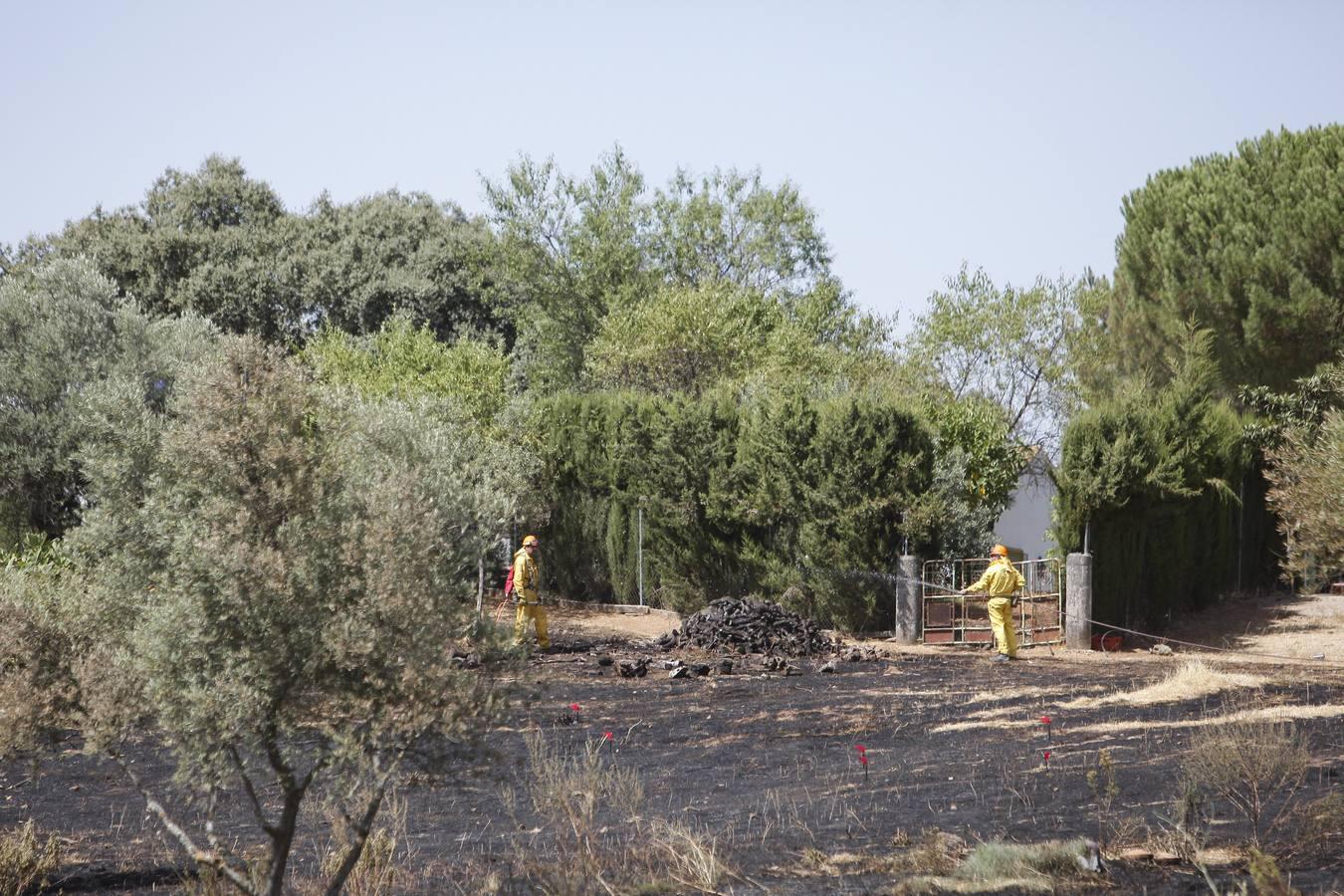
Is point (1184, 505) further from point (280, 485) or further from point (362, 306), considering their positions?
point (362, 306)

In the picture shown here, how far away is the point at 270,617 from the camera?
6824 millimetres

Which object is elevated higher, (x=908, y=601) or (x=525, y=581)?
(x=525, y=581)

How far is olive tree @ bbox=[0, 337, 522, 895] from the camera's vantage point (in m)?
6.80

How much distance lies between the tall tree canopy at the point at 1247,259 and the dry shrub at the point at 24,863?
82.5 ft

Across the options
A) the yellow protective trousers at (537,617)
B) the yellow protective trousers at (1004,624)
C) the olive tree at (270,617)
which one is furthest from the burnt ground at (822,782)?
the yellow protective trousers at (537,617)

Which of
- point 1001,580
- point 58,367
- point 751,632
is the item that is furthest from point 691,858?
point 58,367

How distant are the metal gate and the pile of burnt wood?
1.90m

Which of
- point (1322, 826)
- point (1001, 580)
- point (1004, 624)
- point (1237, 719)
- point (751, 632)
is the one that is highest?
point (1001, 580)

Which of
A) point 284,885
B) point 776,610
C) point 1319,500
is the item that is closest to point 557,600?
point 776,610

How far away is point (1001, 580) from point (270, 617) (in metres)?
13.7

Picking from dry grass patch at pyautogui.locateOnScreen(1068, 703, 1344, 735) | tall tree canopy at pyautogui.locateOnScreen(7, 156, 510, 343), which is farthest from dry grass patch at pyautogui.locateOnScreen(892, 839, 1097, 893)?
tall tree canopy at pyautogui.locateOnScreen(7, 156, 510, 343)

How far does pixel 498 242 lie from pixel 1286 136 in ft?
78.9

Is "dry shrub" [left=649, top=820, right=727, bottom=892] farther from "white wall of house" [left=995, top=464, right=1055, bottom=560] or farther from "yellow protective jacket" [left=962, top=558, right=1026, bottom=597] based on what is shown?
"white wall of house" [left=995, top=464, right=1055, bottom=560]

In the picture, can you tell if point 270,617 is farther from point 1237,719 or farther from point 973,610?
point 973,610
